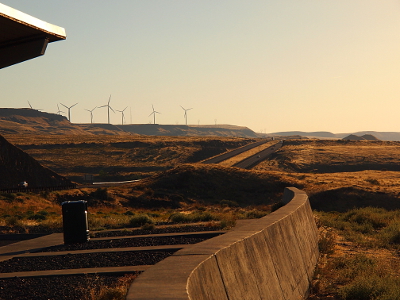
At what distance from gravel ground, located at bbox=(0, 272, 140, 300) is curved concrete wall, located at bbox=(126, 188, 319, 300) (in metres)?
2.19

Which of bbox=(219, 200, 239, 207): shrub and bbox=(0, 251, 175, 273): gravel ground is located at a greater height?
bbox=(0, 251, 175, 273): gravel ground

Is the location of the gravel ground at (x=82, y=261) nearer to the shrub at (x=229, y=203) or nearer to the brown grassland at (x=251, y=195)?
the brown grassland at (x=251, y=195)

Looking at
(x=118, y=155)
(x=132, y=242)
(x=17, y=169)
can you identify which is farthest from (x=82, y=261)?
(x=118, y=155)

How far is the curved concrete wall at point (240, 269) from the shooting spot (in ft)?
20.8

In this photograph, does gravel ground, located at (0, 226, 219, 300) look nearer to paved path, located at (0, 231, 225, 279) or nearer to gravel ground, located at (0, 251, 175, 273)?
A: gravel ground, located at (0, 251, 175, 273)

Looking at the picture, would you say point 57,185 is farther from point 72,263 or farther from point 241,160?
point 241,160

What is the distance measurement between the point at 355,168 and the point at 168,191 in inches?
1948

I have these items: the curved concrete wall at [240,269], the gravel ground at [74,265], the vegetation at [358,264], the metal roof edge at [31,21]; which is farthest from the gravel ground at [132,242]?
the metal roof edge at [31,21]

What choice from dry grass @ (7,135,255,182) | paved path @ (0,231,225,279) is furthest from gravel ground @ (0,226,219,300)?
dry grass @ (7,135,255,182)

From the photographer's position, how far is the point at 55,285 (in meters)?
10.0

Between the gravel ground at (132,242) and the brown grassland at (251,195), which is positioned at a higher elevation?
the gravel ground at (132,242)

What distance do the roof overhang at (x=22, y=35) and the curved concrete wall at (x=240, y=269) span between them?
3.77 m

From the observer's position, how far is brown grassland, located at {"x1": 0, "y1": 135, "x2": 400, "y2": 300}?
1387 cm

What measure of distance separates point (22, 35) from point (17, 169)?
46.6 meters
